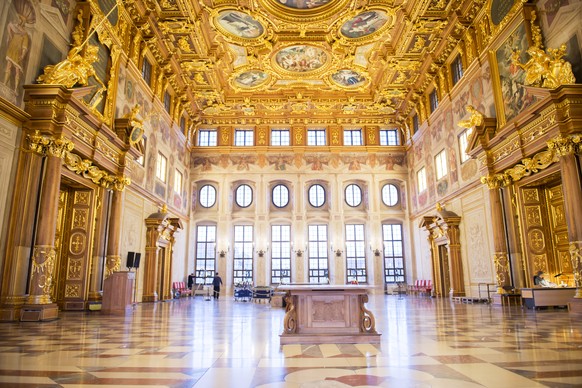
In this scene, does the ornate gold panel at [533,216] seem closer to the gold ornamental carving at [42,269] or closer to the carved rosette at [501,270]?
the carved rosette at [501,270]

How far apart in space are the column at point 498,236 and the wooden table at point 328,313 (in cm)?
908

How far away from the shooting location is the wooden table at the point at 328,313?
5.72 metres

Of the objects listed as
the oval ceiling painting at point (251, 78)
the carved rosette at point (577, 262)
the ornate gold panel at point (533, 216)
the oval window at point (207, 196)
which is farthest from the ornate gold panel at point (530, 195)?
the oval window at point (207, 196)

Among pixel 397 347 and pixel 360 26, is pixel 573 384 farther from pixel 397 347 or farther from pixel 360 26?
pixel 360 26

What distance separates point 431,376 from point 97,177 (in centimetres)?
1155

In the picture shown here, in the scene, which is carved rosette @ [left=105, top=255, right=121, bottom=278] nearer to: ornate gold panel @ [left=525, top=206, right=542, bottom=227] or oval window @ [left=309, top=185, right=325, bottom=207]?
ornate gold panel @ [left=525, top=206, right=542, bottom=227]

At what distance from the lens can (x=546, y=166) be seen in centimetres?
1140

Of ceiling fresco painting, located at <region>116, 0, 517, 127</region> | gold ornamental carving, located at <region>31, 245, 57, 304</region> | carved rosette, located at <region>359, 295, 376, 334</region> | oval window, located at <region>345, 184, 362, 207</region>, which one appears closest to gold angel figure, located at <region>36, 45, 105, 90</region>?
gold ornamental carving, located at <region>31, 245, 57, 304</region>

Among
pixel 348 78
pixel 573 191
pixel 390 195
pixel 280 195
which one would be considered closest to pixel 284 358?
pixel 573 191

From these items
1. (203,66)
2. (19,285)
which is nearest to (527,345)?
(19,285)

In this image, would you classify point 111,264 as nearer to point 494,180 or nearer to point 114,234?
point 114,234

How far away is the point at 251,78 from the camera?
21469mm

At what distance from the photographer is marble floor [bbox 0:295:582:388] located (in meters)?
3.41

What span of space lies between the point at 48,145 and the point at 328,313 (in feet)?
26.1
